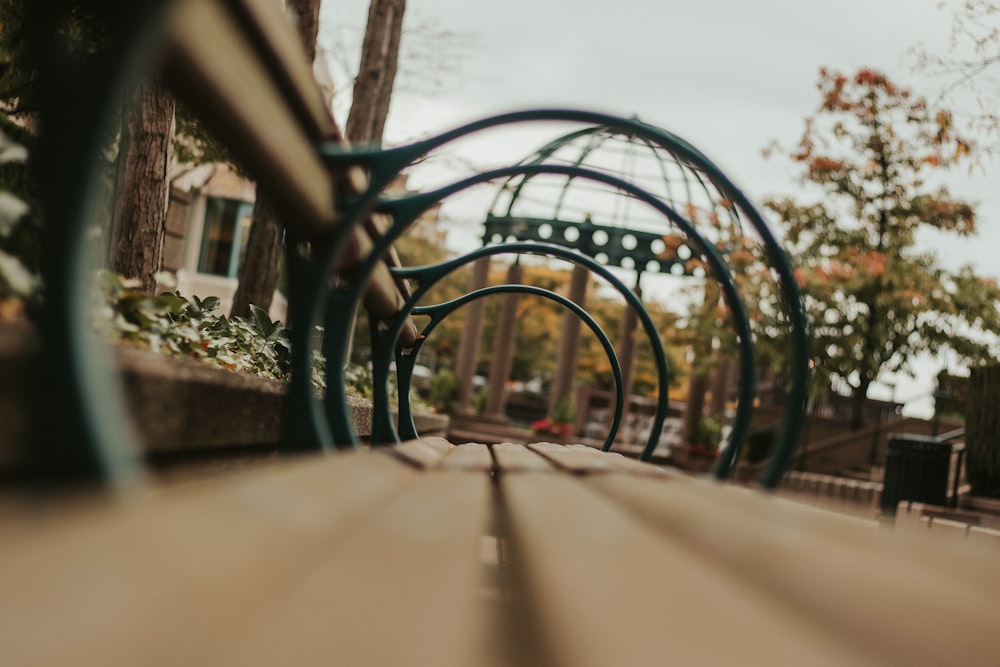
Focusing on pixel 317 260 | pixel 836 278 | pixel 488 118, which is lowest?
pixel 317 260

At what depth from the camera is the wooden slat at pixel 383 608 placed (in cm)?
51

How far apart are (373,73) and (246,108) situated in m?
6.87

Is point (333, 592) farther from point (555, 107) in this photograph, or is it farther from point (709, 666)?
point (555, 107)

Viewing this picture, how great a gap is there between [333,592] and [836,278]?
60.1 ft

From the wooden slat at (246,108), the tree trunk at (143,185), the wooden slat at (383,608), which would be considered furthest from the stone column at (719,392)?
the wooden slat at (383,608)

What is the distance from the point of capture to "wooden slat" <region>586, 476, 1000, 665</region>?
1.91 feet

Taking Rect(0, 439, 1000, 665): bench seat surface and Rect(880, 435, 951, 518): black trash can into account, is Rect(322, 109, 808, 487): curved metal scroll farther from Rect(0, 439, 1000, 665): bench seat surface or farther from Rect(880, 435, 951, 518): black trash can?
Rect(880, 435, 951, 518): black trash can

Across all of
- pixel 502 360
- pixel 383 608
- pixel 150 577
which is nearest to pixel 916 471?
pixel 383 608

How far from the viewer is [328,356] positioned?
1562mm

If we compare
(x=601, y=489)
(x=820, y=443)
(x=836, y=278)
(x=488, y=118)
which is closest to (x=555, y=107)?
(x=488, y=118)

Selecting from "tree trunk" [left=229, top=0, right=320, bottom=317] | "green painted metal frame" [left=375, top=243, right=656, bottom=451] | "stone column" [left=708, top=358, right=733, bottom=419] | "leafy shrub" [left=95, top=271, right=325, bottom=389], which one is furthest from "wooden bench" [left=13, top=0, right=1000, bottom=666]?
"stone column" [left=708, top=358, right=733, bottom=419]

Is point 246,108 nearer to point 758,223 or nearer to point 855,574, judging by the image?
point 855,574

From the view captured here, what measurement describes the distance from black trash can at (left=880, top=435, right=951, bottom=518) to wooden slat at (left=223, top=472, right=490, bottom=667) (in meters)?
8.88

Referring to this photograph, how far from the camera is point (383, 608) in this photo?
0.57m
